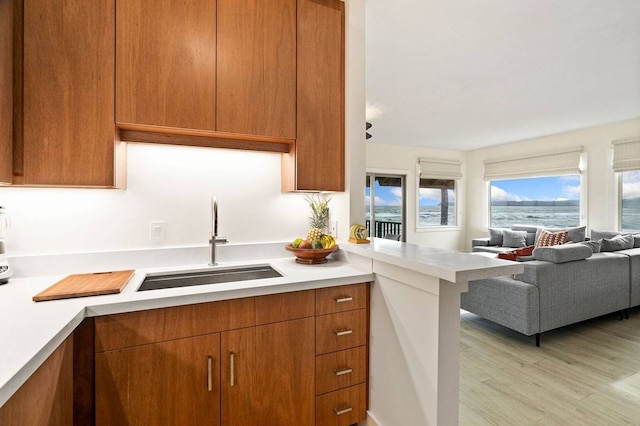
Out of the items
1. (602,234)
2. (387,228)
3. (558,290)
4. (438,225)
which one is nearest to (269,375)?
(558,290)

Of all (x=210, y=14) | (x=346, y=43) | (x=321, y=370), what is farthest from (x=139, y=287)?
(x=346, y=43)

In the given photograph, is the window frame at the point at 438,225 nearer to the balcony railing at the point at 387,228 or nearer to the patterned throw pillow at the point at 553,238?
the balcony railing at the point at 387,228

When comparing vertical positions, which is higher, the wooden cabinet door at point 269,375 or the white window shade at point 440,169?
the white window shade at point 440,169

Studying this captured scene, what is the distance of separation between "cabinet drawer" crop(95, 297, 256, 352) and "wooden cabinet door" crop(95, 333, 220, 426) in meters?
0.03

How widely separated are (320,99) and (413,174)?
535 centimetres

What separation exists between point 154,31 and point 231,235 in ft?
3.83

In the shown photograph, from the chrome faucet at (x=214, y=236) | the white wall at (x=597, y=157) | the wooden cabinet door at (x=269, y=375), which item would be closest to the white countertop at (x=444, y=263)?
the wooden cabinet door at (x=269, y=375)

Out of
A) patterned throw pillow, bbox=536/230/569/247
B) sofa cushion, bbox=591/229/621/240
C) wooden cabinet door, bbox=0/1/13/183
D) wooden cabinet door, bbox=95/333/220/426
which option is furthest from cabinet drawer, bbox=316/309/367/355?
sofa cushion, bbox=591/229/621/240

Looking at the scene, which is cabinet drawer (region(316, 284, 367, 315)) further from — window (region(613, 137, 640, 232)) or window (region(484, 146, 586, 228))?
window (region(484, 146, 586, 228))

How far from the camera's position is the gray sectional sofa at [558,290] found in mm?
2801

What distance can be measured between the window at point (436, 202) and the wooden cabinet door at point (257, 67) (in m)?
5.64

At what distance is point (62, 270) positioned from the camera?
1605 mm

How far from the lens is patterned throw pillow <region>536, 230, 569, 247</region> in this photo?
4641 mm

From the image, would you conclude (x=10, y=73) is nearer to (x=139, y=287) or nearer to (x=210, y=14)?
(x=210, y=14)
